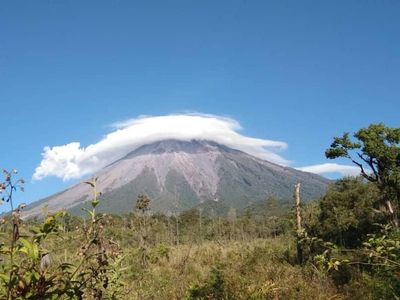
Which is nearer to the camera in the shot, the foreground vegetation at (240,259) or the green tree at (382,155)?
the foreground vegetation at (240,259)

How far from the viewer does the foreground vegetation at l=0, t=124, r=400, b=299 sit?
2.42m

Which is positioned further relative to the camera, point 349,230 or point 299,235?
point 349,230

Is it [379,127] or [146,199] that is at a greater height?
[379,127]

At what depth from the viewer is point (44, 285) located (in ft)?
7.77

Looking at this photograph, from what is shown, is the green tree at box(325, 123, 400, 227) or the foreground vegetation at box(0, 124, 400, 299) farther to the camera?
the green tree at box(325, 123, 400, 227)

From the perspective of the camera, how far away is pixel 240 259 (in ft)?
69.1

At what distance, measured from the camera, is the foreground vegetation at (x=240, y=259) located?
7.94 ft

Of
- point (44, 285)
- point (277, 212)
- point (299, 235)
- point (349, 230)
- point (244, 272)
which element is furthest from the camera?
point (277, 212)

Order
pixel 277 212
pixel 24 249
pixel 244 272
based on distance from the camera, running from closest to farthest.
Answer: pixel 24 249 → pixel 244 272 → pixel 277 212

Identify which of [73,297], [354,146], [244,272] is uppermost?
[354,146]

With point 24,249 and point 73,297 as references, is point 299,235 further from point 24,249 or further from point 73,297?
point 24,249

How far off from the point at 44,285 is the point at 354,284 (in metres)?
10.6

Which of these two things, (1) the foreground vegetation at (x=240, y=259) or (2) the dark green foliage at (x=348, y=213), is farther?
(2) the dark green foliage at (x=348, y=213)

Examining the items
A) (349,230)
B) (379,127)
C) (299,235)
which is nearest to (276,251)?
(349,230)
